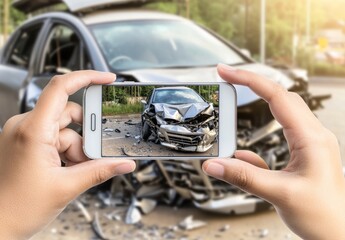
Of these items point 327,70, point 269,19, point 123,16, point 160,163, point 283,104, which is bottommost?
point 327,70

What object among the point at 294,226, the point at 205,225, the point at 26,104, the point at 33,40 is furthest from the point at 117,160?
the point at 33,40

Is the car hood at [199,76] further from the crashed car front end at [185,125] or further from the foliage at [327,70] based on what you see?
the foliage at [327,70]

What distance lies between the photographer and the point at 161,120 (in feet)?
2.96

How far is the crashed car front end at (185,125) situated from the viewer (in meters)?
0.90

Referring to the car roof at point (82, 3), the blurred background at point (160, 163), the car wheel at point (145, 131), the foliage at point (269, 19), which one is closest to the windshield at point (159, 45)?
the blurred background at point (160, 163)

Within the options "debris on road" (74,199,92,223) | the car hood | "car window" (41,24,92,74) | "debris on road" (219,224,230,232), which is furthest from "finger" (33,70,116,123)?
"car window" (41,24,92,74)

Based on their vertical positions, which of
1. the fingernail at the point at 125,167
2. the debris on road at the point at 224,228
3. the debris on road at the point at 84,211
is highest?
the fingernail at the point at 125,167

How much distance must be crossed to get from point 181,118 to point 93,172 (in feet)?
0.75

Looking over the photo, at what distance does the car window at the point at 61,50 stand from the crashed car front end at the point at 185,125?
266cm

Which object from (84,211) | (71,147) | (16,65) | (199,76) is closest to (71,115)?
(71,147)

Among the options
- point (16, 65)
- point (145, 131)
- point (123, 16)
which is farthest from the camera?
point (16, 65)

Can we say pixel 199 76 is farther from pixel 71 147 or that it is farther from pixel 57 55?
pixel 71 147

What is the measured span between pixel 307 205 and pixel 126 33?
2.94 metres

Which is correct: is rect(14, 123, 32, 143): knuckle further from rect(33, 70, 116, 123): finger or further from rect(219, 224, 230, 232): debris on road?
rect(219, 224, 230, 232): debris on road
